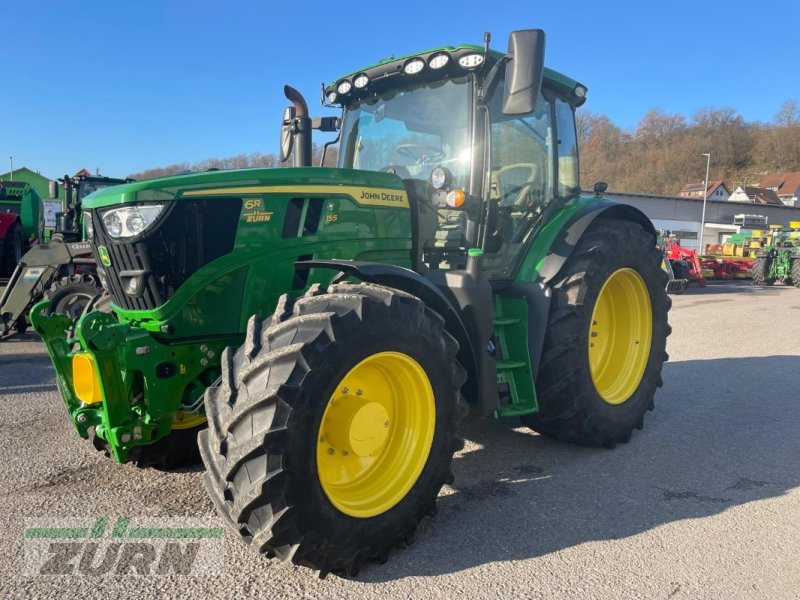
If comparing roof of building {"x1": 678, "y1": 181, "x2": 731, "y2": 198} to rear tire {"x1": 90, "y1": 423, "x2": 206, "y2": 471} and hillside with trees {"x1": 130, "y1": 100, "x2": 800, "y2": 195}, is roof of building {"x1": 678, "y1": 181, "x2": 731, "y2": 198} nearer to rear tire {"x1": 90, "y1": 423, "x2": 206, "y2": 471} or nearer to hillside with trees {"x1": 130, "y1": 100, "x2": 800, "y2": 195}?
hillside with trees {"x1": 130, "y1": 100, "x2": 800, "y2": 195}

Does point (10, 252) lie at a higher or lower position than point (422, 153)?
lower

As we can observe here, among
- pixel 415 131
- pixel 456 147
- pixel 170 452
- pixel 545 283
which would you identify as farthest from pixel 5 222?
pixel 545 283

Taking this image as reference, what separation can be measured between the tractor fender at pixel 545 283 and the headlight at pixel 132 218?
2.22m

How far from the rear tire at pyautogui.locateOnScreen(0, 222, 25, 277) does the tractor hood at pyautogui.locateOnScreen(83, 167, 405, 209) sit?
1056 cm

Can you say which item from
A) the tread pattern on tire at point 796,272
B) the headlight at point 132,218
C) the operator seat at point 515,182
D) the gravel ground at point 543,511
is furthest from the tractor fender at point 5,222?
the tread pattern on tire at point 796,272

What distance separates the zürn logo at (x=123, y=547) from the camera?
2.61 meters

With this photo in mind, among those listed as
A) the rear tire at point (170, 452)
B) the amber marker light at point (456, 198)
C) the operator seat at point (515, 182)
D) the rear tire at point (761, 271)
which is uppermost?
the operator seat at point (515, 182)

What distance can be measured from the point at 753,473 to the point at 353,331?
2.81 m

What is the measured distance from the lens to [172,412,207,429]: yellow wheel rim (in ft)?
11.5

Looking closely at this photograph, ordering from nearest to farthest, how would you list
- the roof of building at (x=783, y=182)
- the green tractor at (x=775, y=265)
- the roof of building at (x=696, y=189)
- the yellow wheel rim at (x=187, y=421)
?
the yellow wheel rim at (x=187, y=421) → the green tractor at (x=775, y=265) → the roof of building at (x=696, y=189) → the roof of building at (x=783, y=182)

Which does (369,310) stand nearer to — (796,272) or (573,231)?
(573,231)

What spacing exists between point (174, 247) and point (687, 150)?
78799 mm

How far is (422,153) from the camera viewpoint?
3.96 meters

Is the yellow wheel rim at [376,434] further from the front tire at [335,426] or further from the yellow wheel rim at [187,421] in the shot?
the yellow wheel rim at [187,421]
